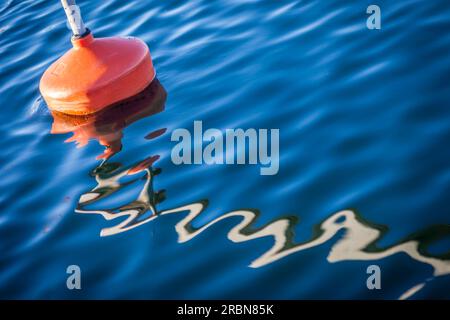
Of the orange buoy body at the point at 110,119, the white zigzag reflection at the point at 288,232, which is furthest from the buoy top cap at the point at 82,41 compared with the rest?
the white zigzag reflection at the point at 288,232

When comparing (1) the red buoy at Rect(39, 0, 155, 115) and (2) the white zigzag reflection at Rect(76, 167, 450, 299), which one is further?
(1) the red buoy at Rect(39, 0, 155, 115)

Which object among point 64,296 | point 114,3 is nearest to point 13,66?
point 114,3

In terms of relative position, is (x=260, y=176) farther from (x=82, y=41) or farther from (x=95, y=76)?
(x=82, y=41)

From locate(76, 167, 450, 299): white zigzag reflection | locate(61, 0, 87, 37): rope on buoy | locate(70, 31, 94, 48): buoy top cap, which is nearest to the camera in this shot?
locate(76, 167, 450, 299): white zigzag reflection

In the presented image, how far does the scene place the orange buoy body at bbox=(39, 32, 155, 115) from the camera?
3611mm

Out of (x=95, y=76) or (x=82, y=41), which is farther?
(x=82, y=41)

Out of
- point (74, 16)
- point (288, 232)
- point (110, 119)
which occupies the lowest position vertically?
point (288, 232)

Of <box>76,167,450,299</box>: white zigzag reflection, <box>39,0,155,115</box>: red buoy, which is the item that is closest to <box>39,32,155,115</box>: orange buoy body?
<box>39,0,155,115</box>: red buoy

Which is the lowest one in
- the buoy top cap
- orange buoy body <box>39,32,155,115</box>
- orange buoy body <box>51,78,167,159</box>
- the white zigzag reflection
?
the white zigzag reflection

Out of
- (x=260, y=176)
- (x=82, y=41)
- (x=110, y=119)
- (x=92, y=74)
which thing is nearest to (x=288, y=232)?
(x=260, y=176)

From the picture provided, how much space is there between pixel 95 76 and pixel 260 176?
138 cm

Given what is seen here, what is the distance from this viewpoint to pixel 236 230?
2695 millimetres

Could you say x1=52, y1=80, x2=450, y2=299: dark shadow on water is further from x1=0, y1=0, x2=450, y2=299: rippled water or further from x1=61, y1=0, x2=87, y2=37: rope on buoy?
x1=61, y1=0, x2=87, y2=37: rope on buoy

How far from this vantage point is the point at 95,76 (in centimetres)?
360
